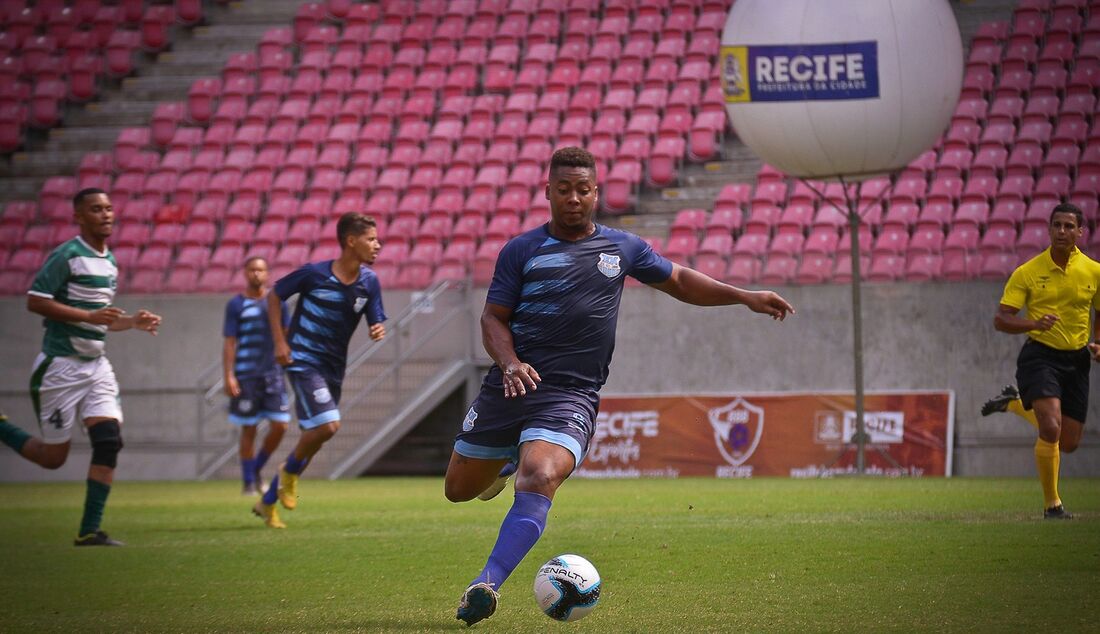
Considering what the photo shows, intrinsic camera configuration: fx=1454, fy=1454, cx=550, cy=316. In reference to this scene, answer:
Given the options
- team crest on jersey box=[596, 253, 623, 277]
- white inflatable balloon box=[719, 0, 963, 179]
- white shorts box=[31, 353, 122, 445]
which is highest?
white inflatable balloon box=[719, 0, 963, 179]

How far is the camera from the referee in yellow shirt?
10.3 meters

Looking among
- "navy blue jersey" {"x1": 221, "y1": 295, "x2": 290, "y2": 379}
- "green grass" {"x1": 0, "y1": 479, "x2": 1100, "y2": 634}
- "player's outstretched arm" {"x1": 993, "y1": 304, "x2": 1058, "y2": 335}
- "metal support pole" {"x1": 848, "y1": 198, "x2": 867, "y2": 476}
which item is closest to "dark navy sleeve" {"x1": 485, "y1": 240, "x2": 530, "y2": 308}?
"green grass" {"x1": 0, "y1": 479, "x2": 1100, "y2": 634}

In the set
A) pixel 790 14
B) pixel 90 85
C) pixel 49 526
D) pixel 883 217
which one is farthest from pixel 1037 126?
pixel 90 85

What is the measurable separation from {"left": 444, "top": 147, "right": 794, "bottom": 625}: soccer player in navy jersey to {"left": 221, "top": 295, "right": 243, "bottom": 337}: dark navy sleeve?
8578 mm

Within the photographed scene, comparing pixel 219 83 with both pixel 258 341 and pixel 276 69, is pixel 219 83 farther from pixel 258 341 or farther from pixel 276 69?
pixel 258 341

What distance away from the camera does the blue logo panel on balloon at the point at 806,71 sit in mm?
15656

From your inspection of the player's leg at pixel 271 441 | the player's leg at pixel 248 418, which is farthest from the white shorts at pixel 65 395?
the player's leg at pixel 248 418

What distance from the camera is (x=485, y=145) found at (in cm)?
2409

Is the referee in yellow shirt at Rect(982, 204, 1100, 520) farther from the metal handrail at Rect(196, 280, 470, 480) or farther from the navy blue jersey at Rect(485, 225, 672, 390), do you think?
the metal handrail at Rect(196, 280, 470, 480)

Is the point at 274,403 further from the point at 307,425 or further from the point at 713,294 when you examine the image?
the point at 713,294

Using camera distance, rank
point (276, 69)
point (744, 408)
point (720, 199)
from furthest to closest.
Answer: point (276, 69) < point (720, 199) < point (744, 408)

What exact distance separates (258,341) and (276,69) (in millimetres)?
12678

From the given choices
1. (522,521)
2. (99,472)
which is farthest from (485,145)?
(522,521)

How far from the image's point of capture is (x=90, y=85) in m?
28.1
